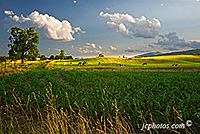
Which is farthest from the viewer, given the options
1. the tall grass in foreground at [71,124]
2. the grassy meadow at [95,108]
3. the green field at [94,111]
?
the grassy meadow at [95,108]

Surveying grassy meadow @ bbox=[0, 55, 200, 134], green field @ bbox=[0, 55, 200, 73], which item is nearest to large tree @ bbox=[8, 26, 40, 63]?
green field @ bbox=[0, 55, 200, 73]

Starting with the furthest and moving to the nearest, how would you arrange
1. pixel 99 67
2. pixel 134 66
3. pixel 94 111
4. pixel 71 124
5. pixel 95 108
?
pixel 134 66 → pixel 99 67 → pixel 95 108 → pixel 94 111 → pixel 71 124

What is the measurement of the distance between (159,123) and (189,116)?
59.8 inches

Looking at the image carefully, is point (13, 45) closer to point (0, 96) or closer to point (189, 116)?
point (0, 96)

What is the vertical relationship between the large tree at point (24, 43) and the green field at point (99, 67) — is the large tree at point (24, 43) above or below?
above

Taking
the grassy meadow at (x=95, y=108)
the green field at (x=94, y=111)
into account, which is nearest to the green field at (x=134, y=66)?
the grassy meadow at (x=95, y=108)

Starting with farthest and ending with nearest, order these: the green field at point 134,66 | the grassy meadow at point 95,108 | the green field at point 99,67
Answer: the green field at point 134,66
the green field at point 99,67
the grassy meadow at point 95,108

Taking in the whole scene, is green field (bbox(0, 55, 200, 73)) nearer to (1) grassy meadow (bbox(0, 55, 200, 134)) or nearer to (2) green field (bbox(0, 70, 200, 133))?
(1) grassy meadow (bbox(0, 55, 200, 134))

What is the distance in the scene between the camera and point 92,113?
22.4ft

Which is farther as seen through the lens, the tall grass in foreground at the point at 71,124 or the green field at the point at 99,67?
the green field at the point at 99,67

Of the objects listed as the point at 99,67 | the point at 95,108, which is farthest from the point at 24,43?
the point at 95,108

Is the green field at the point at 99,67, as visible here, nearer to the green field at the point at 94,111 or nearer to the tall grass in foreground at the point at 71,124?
the green field at the point at 94,111

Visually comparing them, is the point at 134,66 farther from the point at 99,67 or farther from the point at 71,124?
the point at 71,124

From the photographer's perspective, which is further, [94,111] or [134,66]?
[134,66]
